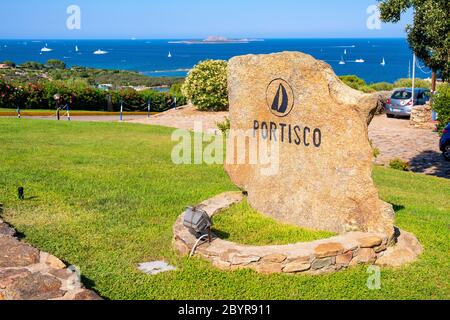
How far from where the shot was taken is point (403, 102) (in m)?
27.8

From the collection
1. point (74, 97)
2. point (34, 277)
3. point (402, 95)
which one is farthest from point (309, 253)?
point (74, 97)

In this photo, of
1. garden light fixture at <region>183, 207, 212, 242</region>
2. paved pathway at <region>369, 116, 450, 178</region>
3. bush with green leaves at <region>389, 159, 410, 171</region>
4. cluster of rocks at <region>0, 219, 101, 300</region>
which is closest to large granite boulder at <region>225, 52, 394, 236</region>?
garden light fixture at <region>183, 207, 212, 242</region>

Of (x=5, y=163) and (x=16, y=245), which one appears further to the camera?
(x=5, y=163)

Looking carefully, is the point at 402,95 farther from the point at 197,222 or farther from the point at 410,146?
the point at 197,222

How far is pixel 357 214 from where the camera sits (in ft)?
Answer: 26.2

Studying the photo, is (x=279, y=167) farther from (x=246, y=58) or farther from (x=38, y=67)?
(x=38, y=67)

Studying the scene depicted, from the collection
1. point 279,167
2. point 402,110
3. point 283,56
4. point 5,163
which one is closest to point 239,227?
point 279,167

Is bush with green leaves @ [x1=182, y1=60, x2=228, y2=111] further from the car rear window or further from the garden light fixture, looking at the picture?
the garden light fixture

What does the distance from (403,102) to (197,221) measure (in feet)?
74.4

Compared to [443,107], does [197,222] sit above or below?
below

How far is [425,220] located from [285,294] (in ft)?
14.0

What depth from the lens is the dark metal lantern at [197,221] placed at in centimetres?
744

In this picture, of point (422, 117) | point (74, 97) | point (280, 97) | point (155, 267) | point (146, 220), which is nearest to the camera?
point (155, 267)

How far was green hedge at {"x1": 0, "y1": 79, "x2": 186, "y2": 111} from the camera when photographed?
30.8 meters
